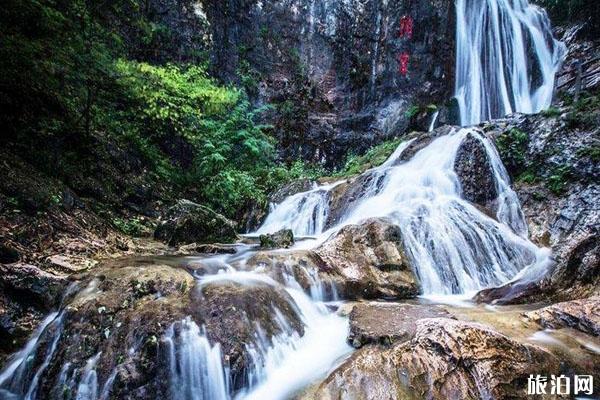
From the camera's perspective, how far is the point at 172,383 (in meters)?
3.37

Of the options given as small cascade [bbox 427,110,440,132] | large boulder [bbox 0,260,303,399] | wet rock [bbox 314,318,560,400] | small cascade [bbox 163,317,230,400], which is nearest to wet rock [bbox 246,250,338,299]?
large boulder [bbox 0,260,303,399]

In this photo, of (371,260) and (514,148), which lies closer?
(371,260)

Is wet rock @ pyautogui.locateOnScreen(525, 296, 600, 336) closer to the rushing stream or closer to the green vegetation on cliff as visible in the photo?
the rushing stream

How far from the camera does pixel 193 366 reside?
3482 mm

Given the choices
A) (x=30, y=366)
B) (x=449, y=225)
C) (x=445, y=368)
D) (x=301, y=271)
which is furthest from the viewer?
(x=449, y=225)

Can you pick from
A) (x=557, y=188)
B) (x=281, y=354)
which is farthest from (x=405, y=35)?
(x=281, y=354)

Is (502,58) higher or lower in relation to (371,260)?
higher

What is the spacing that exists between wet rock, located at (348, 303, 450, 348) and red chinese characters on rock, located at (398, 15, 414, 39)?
54.1 feet

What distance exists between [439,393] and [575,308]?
92.8 inches

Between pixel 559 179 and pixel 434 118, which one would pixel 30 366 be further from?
pixel 434 118

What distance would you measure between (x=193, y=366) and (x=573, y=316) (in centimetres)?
412

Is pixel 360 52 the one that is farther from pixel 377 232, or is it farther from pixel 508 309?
pixel 508 309

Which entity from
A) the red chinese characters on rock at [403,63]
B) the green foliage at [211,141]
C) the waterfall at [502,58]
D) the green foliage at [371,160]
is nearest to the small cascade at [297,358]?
the green foliage at [211,141]

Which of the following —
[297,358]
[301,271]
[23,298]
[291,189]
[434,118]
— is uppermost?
[434,118]
